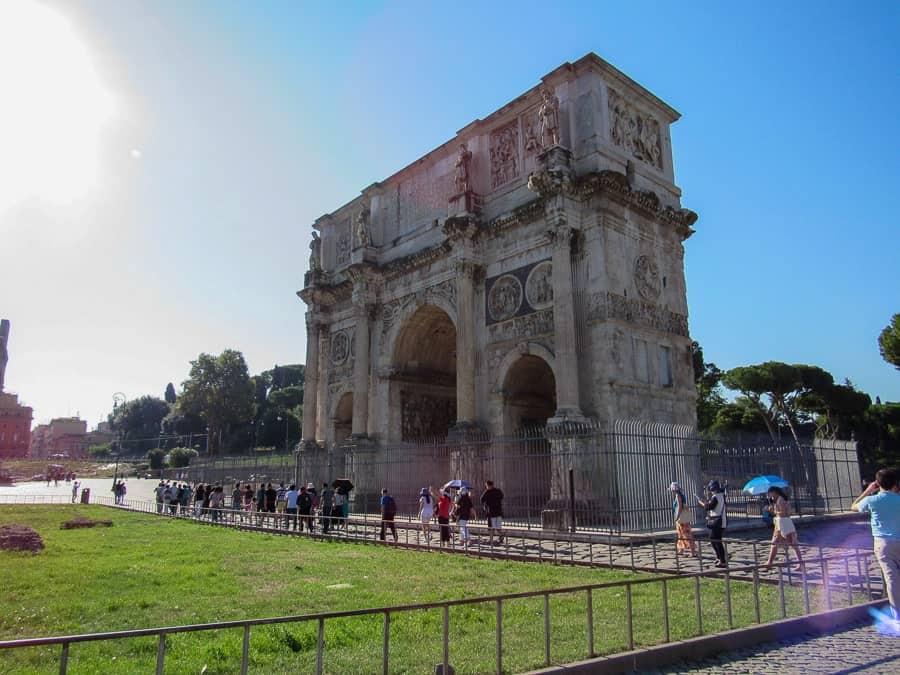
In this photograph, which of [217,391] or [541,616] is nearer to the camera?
[541,616]

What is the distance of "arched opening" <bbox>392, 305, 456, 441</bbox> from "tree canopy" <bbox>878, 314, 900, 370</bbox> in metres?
25.5

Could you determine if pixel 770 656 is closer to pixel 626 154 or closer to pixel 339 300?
pixel 626 154

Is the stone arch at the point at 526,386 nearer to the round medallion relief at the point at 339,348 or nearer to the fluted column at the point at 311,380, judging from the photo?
the round medallion relief at the point at 339,348

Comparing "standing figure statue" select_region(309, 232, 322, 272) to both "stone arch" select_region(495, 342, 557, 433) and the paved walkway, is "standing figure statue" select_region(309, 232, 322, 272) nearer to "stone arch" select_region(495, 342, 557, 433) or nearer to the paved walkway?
"stone arch" select_region(495, 342, 557, 433)

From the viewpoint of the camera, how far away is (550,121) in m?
19.1

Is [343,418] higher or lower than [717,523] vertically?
higher

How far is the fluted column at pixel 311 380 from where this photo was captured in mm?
28625

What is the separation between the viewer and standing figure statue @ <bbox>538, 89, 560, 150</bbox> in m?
19.0

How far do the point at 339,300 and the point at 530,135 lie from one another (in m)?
11.9

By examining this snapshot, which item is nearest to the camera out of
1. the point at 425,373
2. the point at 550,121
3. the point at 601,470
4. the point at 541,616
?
the point at 541,616

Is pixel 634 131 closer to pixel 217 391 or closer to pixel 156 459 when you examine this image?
pixel 217 391

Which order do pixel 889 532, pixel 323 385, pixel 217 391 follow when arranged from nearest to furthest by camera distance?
pixel 889 532 → pixel 323 385 → pixel 217 391

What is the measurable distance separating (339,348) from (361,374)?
149 inches

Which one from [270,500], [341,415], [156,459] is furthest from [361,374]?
[156,459]
